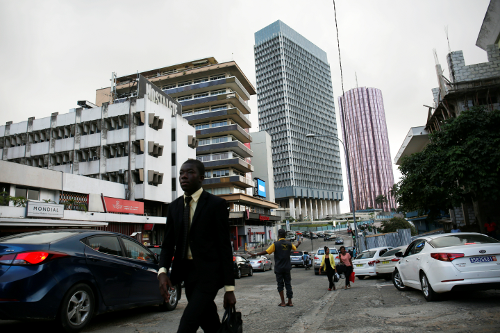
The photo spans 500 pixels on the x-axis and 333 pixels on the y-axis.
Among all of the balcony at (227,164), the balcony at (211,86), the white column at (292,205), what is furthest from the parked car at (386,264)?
the white column at (292,205)

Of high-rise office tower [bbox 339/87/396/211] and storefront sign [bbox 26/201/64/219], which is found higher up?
high-rise office tower [bbox 339/87/396/211]

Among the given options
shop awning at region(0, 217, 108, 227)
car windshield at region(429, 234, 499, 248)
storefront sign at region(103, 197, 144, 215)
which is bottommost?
car windshield at region(429, 234, 499, 248)

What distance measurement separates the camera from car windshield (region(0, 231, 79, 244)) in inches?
191

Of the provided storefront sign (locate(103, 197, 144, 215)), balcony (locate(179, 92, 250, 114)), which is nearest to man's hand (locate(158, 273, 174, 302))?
storefront sign (locate(103, 197, 144, 215))

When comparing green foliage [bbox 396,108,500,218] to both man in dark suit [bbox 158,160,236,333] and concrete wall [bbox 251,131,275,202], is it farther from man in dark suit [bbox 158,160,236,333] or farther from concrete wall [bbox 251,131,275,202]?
concrete wall [bbox 251,131,275,202]

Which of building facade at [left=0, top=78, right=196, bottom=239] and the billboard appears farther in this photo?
the billboard

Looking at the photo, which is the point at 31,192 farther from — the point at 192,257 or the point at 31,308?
the point at 192,257

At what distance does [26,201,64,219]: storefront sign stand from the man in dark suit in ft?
68.0

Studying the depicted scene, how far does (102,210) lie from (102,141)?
999 centimetres

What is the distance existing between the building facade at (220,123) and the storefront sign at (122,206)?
20797mm

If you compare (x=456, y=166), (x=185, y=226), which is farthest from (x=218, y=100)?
(x=185, y=226)

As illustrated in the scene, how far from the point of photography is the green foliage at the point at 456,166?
59.0 ft

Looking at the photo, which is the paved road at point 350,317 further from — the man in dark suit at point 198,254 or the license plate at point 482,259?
the man in dark suit at point 198,254

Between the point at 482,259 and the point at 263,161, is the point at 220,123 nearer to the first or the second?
the point at 263,161
